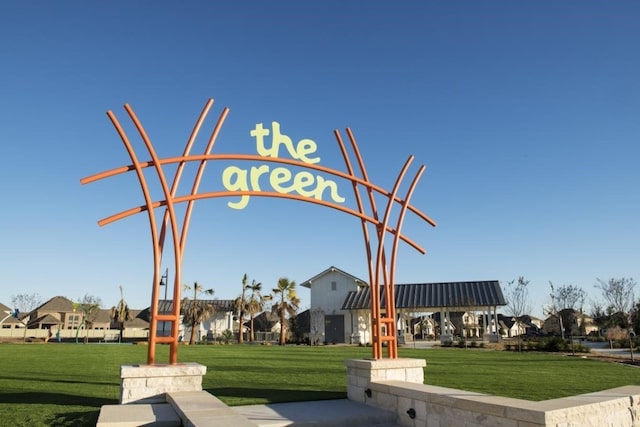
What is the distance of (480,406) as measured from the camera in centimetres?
529

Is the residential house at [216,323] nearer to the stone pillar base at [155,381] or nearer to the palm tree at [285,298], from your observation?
the palm tree at [285,298]

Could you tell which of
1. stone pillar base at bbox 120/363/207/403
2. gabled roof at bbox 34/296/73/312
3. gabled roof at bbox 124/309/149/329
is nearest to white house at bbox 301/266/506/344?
stone pillar base at bbox 120/363/207/403

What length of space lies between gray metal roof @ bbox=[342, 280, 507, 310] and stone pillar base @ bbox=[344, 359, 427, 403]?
3112cm

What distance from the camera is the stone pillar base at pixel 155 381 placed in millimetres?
6984

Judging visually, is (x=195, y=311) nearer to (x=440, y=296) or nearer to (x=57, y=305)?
(x=440, y=296)

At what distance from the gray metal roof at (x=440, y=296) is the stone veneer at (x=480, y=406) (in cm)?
3196

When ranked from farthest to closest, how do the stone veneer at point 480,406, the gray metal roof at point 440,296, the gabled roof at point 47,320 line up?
1. the gabled roof at point 47,320
2. the gray metal roof at point 440,296
3. the stone veneer at point 480,406

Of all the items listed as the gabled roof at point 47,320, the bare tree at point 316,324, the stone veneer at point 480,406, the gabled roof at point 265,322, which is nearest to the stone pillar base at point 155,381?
the stone veneer at point 480,406

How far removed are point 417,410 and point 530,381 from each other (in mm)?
7075

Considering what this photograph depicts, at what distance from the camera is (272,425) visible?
629cm

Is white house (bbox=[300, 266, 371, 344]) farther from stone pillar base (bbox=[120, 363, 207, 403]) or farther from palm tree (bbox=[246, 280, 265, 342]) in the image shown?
stone pillar base (bbox=[120, 363, 207, 403])

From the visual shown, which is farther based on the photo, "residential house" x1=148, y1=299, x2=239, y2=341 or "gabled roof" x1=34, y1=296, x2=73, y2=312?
"gabled roof" x1=34, y1=296, x2=73, y2=312

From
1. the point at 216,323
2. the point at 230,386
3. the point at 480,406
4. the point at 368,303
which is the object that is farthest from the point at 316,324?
the point at 480,406

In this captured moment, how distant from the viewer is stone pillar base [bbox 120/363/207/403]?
6.98 metres
